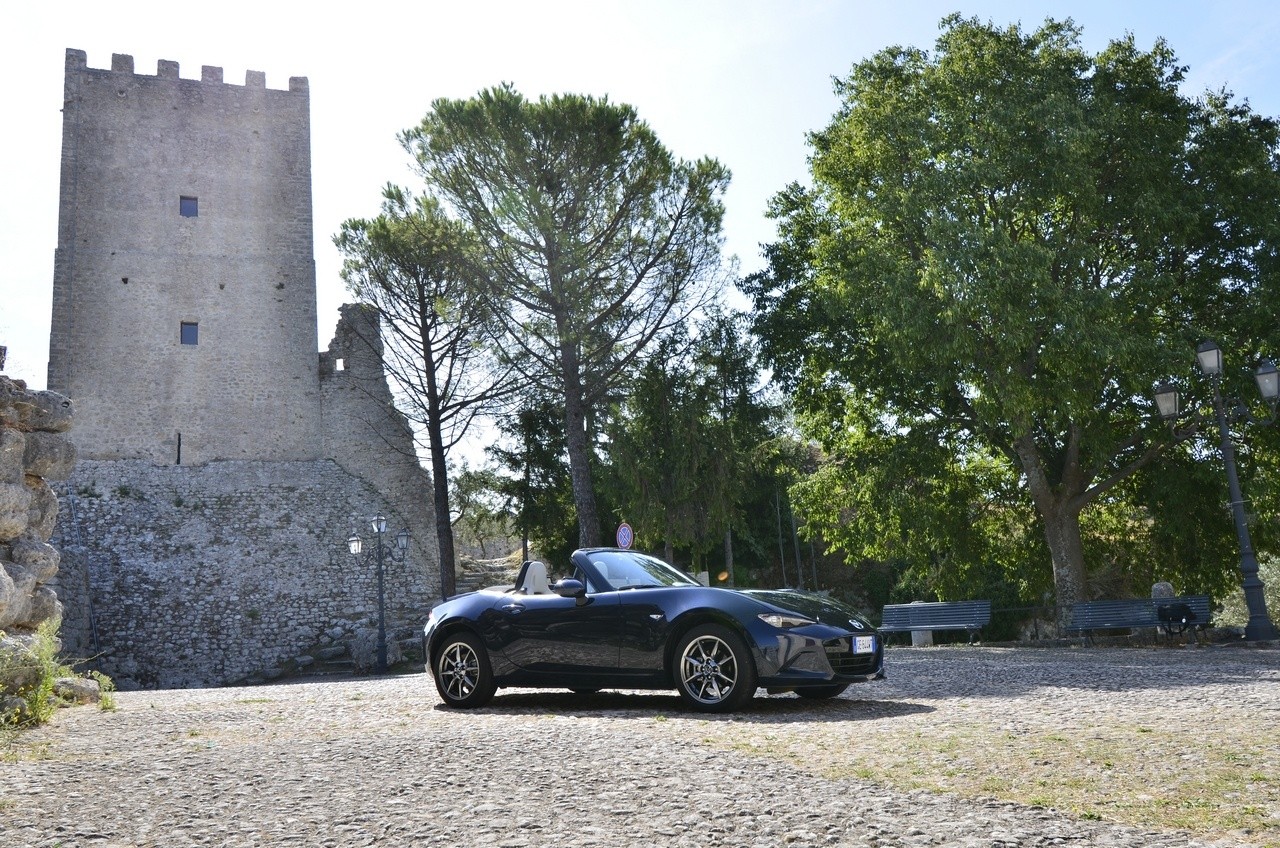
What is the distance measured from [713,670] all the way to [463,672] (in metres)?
2.13

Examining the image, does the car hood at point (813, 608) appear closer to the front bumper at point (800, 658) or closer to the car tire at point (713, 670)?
the front bumper at point (800, 658)

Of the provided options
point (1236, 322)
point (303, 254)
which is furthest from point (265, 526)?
point (1236, 322)

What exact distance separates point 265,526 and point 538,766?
22.5 metres

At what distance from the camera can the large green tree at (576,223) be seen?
20.1 metres

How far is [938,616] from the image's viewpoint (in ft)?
56.9

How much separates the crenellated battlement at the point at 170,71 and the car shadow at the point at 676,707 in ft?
84.5

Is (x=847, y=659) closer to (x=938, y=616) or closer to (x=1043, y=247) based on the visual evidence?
(x=1043, y=247)

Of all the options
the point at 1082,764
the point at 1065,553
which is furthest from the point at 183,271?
the point at 1082,764

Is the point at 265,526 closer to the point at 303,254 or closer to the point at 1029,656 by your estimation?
the point at 303,254

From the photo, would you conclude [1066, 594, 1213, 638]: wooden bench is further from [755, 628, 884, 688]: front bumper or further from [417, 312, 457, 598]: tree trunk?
[417, 312, 457, 598]: tree trunk

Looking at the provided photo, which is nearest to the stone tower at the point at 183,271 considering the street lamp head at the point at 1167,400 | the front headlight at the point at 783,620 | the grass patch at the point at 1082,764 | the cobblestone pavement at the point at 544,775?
the cobblestone pavement at the point at 544,775

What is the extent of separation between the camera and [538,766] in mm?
4598

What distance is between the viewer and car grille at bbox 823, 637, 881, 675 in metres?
6.70

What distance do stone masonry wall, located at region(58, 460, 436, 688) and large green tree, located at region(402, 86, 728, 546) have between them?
7480 mm
